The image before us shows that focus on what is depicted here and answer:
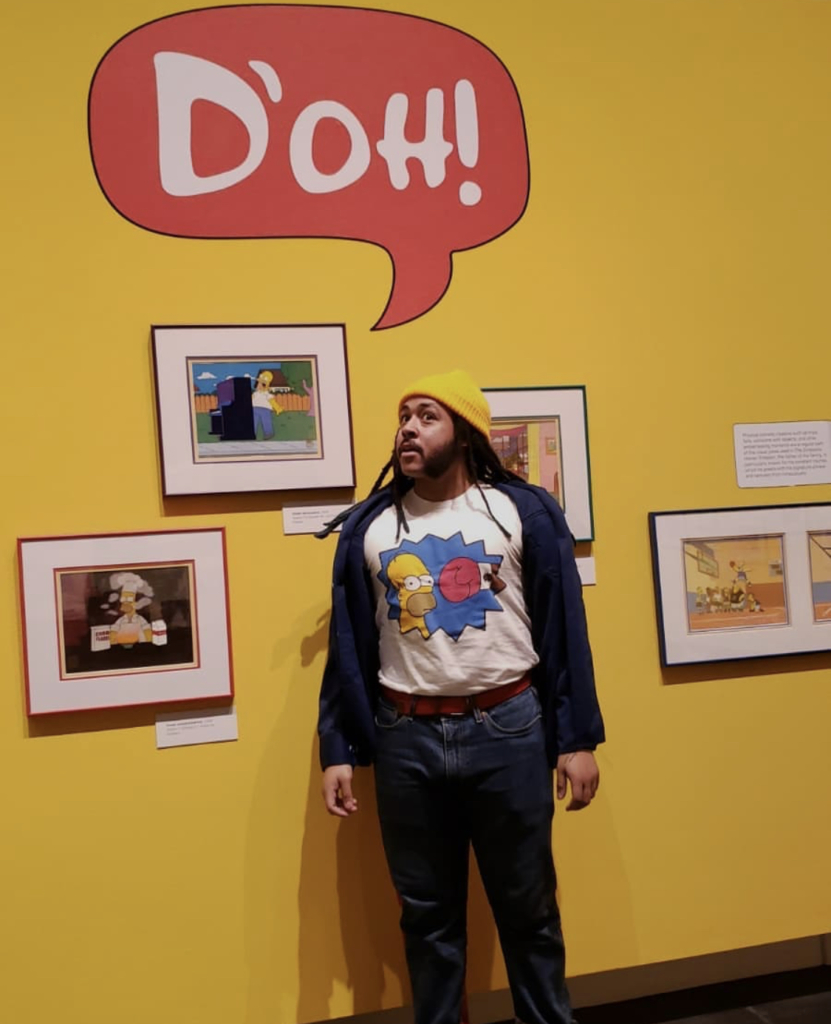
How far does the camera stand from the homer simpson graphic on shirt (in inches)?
74.3

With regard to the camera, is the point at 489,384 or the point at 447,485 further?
the point at 489,384

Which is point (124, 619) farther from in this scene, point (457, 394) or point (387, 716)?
point (457, 394)

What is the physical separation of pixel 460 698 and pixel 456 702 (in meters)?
0.01

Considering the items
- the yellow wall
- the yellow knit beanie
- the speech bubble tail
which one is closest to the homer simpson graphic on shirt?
the yellow knit beanie

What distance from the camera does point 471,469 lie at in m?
2.01

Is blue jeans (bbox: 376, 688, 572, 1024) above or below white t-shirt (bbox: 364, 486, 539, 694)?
below

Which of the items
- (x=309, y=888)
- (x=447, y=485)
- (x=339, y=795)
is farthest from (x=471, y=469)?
(x=309, y=888)

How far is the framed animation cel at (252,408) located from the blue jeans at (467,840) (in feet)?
2.03

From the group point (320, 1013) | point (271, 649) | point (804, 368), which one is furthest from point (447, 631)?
point (804, 368)

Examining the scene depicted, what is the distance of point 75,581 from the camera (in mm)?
2082

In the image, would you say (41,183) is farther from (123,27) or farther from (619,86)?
(619,86)

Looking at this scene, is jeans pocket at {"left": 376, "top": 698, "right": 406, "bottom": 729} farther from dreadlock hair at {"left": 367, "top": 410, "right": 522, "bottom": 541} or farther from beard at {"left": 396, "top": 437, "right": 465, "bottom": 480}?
beard at {"left": 396, "top": 437, "right": 465, "bottom": 480}

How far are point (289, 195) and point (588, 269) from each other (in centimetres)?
76

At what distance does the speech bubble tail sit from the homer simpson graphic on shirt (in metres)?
0.62
